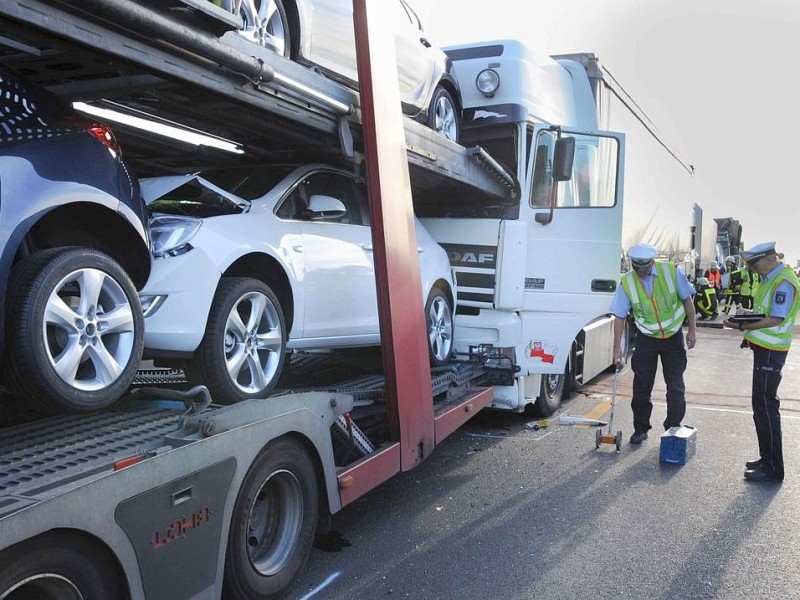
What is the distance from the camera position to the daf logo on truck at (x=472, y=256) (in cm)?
720

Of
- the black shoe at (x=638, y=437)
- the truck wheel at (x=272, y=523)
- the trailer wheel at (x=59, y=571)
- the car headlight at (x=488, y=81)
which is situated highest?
the car headlight at (x=488, y=81)

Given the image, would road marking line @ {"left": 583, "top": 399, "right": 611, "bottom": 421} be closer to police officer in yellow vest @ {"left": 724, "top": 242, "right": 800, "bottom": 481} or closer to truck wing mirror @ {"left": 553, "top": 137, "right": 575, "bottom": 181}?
police officer in yellow vest @ {"left": 724, "top": 242, "right": 800, "bottom": 481}

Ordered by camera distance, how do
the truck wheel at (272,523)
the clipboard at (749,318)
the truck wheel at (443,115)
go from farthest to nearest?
the truck wheel at (443,115) < the clipboard at (749,318) < the truck wheel at (272,523)

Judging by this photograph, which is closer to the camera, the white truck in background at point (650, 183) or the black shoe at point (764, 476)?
the black shoe at point (764, 476)

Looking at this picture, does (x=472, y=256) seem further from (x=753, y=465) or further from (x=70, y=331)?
(x=70, y=331)

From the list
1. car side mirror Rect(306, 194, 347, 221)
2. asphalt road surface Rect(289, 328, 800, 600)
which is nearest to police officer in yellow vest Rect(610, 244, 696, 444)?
asphalt road surface Rect(289, 328, 800, 600)

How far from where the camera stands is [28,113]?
296 centimetres

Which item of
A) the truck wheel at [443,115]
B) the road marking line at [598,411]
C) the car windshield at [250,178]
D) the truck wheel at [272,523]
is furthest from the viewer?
the road marking line at [598,411]

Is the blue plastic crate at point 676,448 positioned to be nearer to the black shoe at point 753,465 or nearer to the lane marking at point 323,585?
the black shoe at point 753,465

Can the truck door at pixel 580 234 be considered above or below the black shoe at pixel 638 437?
above

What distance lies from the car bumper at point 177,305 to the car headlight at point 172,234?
0.05 m

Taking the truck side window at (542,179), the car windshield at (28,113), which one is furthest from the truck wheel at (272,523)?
the truck side window at (542,179)

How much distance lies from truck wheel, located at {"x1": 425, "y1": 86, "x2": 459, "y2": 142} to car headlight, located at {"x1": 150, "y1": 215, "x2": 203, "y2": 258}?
2801 millimetres

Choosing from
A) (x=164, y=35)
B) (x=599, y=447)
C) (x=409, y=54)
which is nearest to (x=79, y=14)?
(x=164, y=35)
